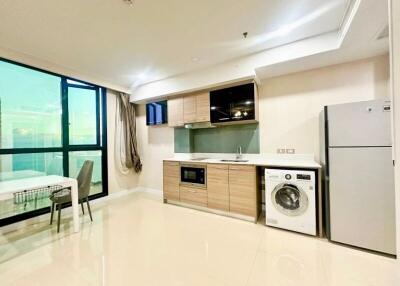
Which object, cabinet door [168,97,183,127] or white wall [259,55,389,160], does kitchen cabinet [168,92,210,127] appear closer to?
cabinet door [168,97,183,127]

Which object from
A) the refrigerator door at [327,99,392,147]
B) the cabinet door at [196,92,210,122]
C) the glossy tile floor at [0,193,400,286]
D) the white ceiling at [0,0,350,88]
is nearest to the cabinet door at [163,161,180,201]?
the glossy tile floor at [0,193,400,286]

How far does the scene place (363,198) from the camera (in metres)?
2.04

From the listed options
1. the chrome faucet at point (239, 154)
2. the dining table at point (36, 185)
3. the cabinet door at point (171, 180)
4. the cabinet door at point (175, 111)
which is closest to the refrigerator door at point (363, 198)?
the chrome faucet at point (239, 154)

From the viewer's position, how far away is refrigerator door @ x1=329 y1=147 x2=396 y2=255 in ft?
6.33

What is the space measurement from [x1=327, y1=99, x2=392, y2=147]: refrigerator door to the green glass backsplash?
4.43ft

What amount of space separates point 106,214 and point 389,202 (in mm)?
4068

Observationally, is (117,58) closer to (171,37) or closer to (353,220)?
(171,37)

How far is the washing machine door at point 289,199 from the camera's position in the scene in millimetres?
2489

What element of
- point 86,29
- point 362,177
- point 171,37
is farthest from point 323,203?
point 86,29

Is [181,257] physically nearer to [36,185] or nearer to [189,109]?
[36,185]

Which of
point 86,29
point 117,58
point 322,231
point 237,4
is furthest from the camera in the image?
point 117,58

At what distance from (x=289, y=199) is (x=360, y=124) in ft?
4.31

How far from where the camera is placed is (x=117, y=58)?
10.1 ft

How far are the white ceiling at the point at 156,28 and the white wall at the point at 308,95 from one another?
0.75 meters
